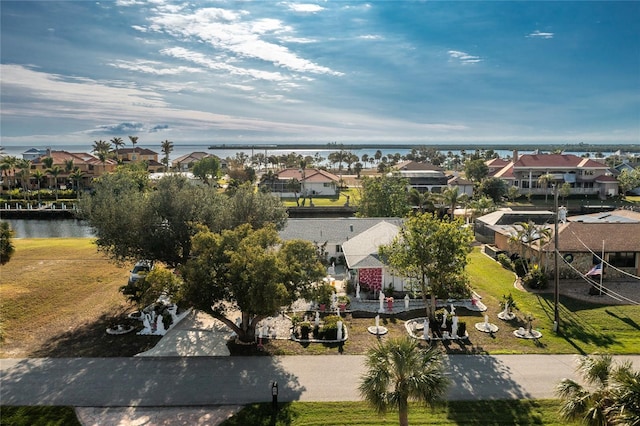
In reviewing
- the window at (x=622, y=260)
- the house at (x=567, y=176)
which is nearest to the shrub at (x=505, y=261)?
the window at (x=622, y=260)

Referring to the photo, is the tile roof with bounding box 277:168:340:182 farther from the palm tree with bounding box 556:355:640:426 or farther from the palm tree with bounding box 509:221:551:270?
the palm tree with bounding box 556:355:640:426

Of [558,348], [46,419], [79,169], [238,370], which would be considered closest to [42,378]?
[46,419]

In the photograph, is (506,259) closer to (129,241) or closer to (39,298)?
(129,241)

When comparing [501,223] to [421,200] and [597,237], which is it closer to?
[597,237]

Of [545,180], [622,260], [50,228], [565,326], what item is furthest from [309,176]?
[565,326]

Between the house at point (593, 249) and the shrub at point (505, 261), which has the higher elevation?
the house at point (593, 249)

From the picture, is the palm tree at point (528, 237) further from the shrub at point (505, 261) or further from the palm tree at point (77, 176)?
the palm tree at point (77, 176)

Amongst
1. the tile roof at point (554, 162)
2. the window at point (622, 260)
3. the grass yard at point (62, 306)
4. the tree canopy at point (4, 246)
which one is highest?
the tile roof at point (554, 162)
